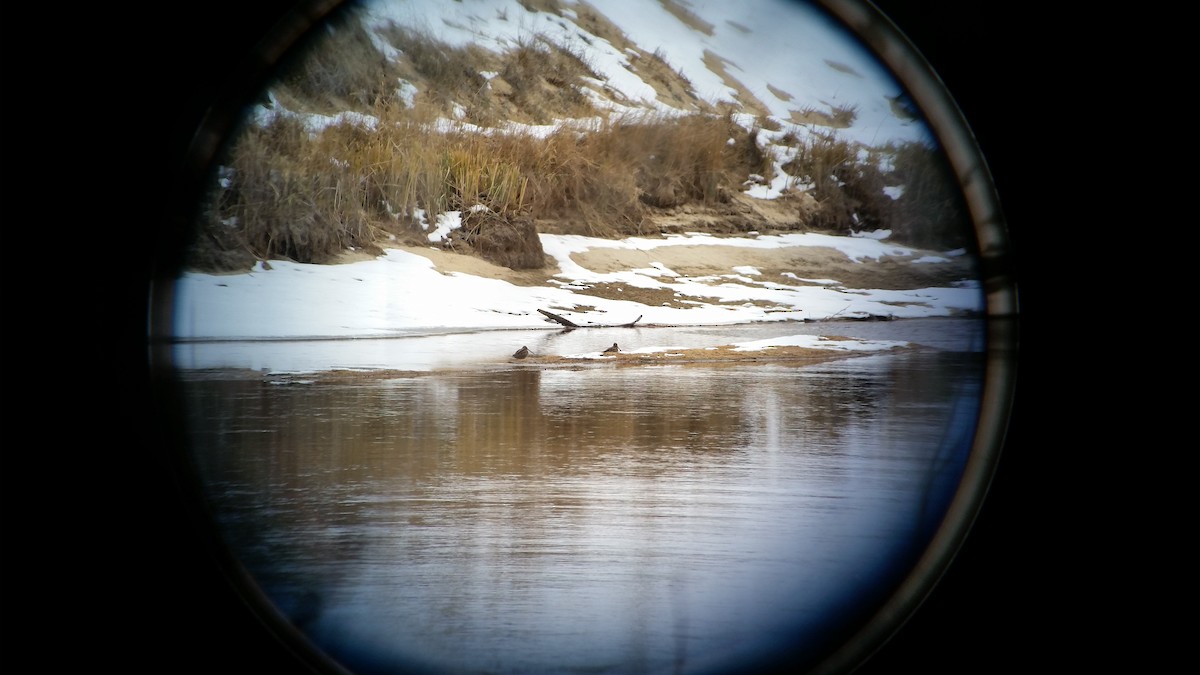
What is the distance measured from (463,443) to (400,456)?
8cm

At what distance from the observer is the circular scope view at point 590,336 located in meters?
1.14

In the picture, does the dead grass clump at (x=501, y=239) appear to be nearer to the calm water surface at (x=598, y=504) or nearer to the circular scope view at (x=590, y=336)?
the circular scope view at (x=590, y=336)

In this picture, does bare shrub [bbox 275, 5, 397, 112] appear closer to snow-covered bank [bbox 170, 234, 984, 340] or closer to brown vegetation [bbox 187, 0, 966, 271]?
brown vegetation [bbox 187, 0, 966, 271]

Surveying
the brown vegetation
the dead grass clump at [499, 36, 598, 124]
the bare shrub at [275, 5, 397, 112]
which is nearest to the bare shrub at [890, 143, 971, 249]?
the brown vegetation

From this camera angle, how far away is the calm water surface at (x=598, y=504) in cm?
113

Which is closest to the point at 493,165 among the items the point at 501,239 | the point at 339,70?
the point at 501,239

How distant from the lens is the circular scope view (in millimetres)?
1140

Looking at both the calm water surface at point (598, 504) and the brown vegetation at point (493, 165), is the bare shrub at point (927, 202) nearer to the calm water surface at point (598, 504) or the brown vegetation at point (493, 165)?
the brown vegetation at point (493, 165)

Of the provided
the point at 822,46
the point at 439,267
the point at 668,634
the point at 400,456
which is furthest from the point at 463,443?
the point at 822,46

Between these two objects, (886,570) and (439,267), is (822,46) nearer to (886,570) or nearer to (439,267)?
(439,267)

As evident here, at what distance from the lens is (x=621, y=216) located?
1.21 m

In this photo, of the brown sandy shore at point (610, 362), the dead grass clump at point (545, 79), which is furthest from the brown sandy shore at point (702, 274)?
the dead grass clump at point (545, 79)

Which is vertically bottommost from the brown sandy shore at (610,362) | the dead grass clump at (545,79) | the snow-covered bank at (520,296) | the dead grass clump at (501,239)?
the brown sandy shore at (610,362)

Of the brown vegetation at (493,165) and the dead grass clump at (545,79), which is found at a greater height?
the dead grass clump at (545,79)
